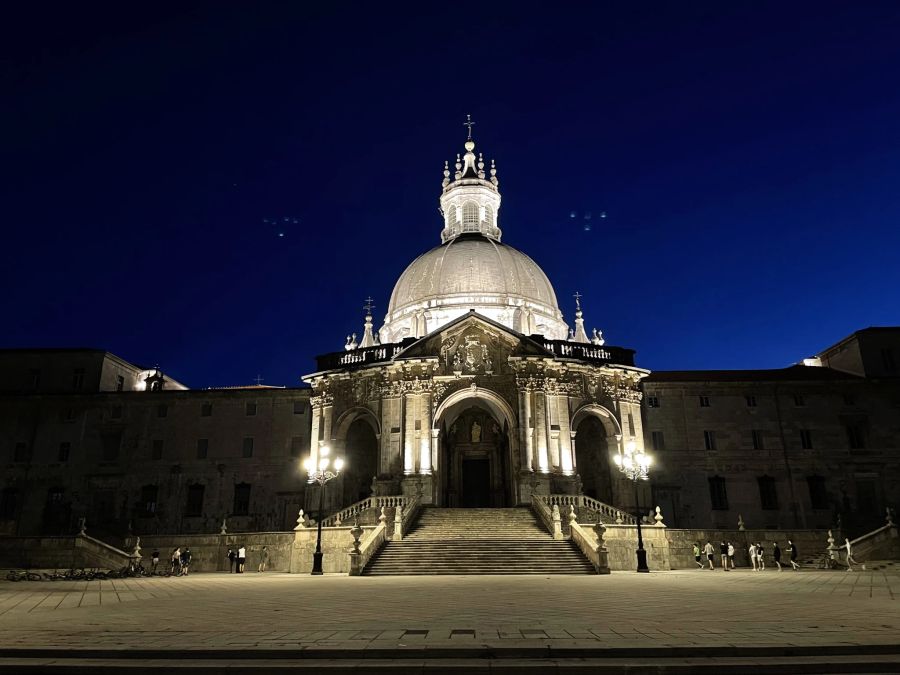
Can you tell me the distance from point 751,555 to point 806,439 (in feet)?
68.1

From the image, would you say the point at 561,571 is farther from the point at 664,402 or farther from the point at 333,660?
the point at 664,402

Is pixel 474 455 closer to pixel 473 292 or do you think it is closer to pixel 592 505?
pixel 592 505

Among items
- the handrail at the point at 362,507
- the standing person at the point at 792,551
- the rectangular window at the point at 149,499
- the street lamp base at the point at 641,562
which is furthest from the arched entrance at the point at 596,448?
the rectangular window at the point at 149,499

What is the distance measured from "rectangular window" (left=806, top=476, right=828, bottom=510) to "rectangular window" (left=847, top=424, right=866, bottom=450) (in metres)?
3.74

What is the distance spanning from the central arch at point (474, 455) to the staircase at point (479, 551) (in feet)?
34.7

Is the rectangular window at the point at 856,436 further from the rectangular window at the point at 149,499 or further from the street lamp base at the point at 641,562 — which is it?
the rectangular window at the point at 149,499

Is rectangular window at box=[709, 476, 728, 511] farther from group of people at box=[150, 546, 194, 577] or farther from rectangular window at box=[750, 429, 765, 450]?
group of people at box=[150, 546, 194, 577]

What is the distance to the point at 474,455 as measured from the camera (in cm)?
4966

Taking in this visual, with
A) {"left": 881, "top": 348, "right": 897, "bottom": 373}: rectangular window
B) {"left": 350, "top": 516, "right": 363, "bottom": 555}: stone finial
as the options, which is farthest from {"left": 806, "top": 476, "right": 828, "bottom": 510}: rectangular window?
{"left": 350, "top": 516, "right": 363, "bottom": 555}: stone finial

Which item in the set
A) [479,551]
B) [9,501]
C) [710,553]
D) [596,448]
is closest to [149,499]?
[9,501]

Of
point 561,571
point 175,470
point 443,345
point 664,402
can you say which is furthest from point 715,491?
point 175,470

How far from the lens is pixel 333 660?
9.44 metres

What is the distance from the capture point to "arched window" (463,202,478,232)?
63588 mm

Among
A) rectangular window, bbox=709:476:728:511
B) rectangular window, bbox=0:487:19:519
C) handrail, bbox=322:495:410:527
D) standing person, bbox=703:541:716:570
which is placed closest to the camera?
standing person, bbox=703:541:716:570
